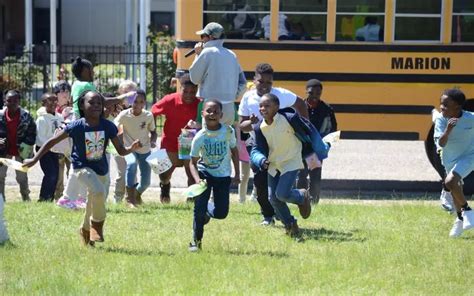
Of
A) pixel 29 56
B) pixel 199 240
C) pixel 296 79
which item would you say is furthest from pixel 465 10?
pixel 29 56

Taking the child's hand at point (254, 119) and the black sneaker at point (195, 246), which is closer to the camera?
the black sneaker at point (195, 246)

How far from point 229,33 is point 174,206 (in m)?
3.01

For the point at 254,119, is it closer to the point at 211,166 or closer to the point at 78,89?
the point at 211,166

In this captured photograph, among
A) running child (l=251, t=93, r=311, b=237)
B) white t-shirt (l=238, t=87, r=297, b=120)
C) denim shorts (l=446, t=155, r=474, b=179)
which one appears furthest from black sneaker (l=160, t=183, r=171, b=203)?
denim shorts (l=446, t=155, r=474, b=179)

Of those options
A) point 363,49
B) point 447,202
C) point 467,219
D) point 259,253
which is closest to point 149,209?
point 259,253

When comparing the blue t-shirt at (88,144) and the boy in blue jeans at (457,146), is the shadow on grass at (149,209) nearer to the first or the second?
the blue t-shirt at (88,144)

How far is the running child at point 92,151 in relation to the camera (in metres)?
8.59

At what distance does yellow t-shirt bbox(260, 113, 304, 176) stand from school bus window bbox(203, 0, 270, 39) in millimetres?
4366

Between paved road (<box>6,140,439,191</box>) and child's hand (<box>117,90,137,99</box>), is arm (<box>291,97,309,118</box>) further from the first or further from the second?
paved road (<box>6,140,439,191</box>)

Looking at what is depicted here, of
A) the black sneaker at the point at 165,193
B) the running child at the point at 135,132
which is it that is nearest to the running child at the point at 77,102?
the running child at the point at 135,132

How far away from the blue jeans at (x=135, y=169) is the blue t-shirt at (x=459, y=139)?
327 centimetres

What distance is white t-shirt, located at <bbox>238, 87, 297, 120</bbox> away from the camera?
9.96 metres

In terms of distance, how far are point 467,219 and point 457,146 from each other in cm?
70

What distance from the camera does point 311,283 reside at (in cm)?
755
